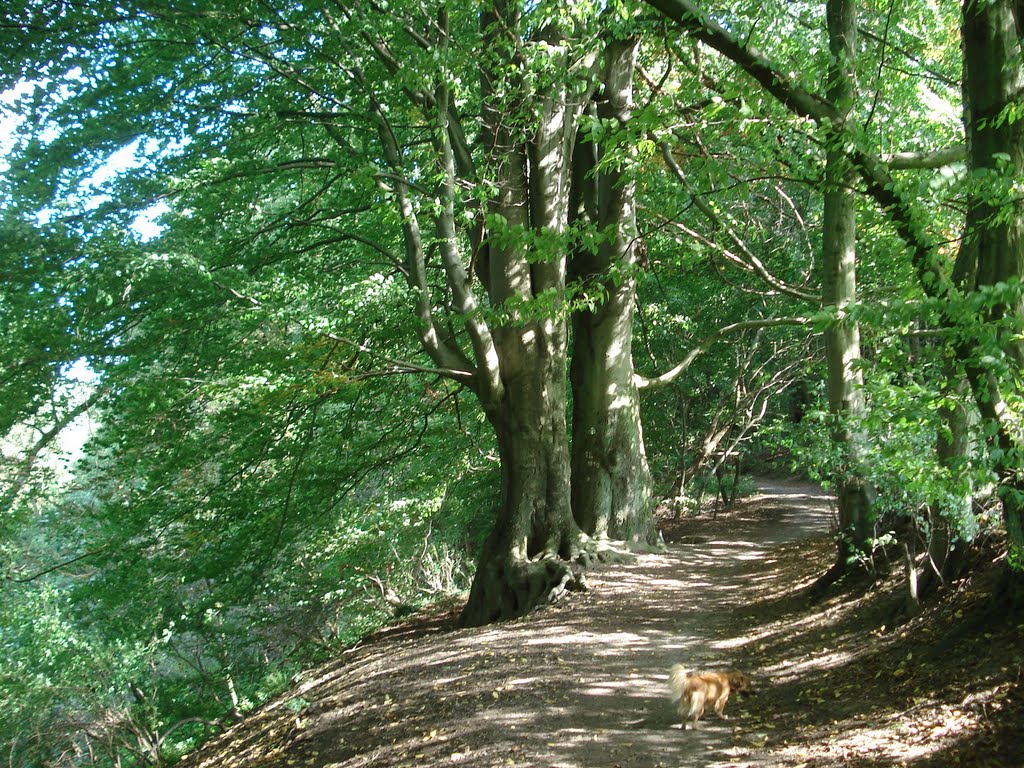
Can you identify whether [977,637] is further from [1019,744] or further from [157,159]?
[157,159]

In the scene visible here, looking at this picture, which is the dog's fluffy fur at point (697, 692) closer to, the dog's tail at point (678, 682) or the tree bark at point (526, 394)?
the dog's tail at point (678, 682)

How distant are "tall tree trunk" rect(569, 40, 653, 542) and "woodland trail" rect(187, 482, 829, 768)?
0.79 m

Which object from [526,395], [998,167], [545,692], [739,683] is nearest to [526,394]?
[526,395]

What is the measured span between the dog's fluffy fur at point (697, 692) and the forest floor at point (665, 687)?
12 cm

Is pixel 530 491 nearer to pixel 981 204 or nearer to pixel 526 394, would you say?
pixel 526 394

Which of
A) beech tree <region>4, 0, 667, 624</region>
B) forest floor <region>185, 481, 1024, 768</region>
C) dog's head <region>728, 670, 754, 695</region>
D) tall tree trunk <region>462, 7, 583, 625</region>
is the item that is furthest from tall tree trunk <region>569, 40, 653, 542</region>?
dog's head <region>728, 670, 754, 695</region>

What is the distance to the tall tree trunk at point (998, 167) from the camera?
4027mm

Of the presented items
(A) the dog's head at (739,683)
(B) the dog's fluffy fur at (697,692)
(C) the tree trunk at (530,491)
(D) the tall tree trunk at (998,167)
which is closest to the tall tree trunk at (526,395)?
(C) the tree trunk at (530,491)

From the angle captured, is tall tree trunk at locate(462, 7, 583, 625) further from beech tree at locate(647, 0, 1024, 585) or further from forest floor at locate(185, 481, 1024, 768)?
beech tree at locate(647, 0, 1024, 585)

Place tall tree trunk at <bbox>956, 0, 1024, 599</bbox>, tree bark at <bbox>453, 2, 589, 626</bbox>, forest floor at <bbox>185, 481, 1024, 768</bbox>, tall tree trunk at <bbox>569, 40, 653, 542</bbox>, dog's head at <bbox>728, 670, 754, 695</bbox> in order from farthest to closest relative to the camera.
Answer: tall tree trunk at <bbox>569, 40, 653, 542</bbox>
tree bark at <bbox>453, 2, 589, 626</bbox>
dog's head at <bbox>728, 670, 754, 695</bbox>
forest floor at <bbox>185, 481, 1024, 768</bbox>
tall tree trunk at <bbox>956, 0, 1024, 599</bbox>

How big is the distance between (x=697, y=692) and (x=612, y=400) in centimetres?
603

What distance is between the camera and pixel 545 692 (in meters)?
6.21

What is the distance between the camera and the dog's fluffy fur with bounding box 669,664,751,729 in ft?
16.9

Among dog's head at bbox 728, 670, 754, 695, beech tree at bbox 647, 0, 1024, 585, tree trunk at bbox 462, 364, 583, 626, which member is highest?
beech tree at bbox 647, 0, 1024, 585
